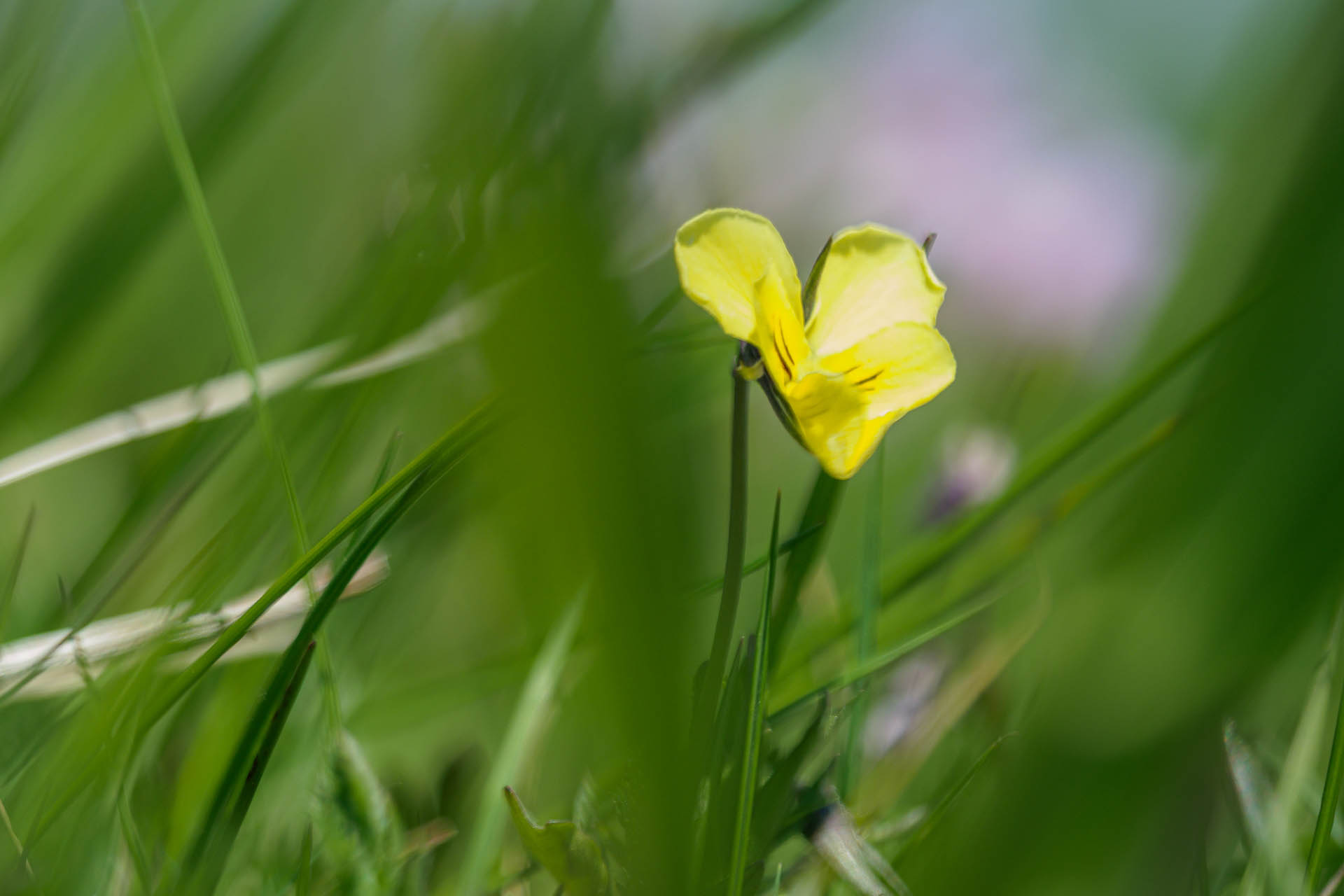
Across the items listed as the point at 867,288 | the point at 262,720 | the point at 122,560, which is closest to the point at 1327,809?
the point at 867,288

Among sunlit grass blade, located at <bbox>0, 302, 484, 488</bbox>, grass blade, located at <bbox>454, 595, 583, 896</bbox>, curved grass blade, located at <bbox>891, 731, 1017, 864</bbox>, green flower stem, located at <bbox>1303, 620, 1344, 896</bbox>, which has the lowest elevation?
green flower stem, located at <bbox>1303, 620, 1344, 896</bbox>

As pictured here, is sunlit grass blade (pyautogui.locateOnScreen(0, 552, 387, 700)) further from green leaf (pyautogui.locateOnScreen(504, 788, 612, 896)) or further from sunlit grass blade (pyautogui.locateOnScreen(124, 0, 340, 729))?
green leaf (pyautogui.locateOnScreen(504, 788, 612, 896))

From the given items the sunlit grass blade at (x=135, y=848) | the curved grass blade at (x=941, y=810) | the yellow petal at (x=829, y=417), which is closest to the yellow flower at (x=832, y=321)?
the yellow petal at (x=829, y=417)

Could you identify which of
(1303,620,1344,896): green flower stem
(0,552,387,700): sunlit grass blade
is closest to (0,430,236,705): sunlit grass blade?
(0,552,387,700): sunlit grass blade

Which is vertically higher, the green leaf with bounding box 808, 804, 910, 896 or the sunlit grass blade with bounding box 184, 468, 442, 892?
the sunlit grass blade with bounding box 184, 468, 442, 892

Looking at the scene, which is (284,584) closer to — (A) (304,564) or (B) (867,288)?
(A) (304,564)

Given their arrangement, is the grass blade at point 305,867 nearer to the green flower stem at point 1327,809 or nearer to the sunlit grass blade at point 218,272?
the sunlit grass blade at point 218,272

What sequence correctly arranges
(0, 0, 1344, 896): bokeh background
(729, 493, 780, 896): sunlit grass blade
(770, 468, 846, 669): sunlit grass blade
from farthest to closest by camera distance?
1. (770, 468, 846, 669): sunlit grass blade
2. (729, 493, 780, 896): sunlit grass blade
3. (0, 0, 1344, 896): bokeh background
